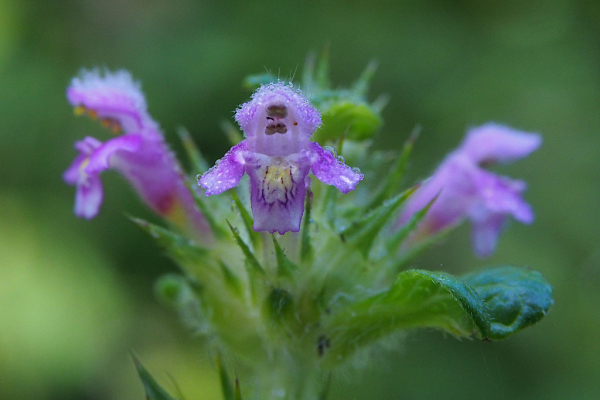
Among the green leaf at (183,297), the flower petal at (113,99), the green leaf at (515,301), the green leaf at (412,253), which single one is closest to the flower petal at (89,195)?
the flower petal at (113,99)

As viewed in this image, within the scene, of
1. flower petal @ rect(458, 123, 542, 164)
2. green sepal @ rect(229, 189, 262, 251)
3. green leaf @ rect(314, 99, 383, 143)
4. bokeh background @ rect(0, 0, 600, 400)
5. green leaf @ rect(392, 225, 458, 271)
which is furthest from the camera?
bokeh background @ rect(0, 0, 600, 400)

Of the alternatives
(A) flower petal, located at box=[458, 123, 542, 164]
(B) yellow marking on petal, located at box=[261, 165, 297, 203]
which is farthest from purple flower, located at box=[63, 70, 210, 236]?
(A) flower petal, located at box=[458, 123, 542, 164]

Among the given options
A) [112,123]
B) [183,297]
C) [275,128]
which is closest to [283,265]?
[275,128]

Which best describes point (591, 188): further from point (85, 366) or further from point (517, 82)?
point (85, 366)

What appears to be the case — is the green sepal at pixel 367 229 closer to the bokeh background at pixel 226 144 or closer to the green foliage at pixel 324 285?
the green foliage at pixel 324 285

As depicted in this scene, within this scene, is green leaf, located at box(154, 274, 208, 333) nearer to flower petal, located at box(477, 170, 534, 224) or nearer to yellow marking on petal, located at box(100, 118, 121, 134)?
yellow marking on petal, located at box(100, 118, 121, 134)

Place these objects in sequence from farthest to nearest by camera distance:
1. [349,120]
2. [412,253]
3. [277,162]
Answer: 1. [412,253]
2. [349,120]
3. [277,162]

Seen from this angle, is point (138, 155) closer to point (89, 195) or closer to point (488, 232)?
point (89, 195)
